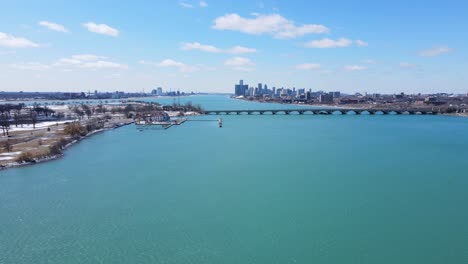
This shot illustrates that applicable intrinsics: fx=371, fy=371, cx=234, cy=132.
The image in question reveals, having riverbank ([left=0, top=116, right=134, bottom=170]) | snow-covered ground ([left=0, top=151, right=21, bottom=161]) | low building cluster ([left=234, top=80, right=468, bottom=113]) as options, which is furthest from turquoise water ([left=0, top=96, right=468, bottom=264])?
low building cluster ([left=234, top=80, right=468, bottom=113])

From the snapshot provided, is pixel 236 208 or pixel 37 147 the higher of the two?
pixel 37 147

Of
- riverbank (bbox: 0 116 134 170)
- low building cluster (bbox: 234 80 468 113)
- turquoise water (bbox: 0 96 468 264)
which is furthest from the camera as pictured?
low building cluster (bbox: 234 80 468 113)

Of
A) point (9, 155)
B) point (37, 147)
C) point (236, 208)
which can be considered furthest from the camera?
point (37, 147)

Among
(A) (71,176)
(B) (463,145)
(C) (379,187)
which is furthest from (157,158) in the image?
(B) (463,145)

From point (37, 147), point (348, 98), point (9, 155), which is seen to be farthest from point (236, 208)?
point (348, 98)

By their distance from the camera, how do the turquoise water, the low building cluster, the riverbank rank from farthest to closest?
the low building cluster, the riverbank, the turquoise water

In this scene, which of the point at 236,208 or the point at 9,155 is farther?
the point at 9,155

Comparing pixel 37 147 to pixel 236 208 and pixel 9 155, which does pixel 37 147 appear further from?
pixel 236 208

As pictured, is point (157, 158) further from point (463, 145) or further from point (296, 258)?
point (463, 145)

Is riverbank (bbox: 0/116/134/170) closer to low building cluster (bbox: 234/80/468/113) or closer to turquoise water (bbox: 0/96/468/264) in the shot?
turquoise water (bbox: 0/96/468/264)

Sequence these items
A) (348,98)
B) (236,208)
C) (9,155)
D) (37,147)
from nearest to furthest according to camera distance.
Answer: (236,208) < (9,155) < (37,147) < (348,98)
